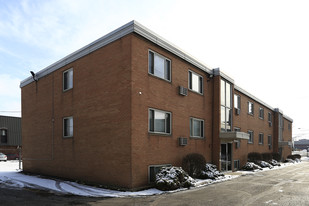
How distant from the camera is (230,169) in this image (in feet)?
69.3

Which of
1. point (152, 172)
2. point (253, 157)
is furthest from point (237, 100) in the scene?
point (152, 172)

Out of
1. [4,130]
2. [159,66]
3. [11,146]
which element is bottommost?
[11,146]

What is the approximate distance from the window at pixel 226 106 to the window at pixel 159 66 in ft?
22.9

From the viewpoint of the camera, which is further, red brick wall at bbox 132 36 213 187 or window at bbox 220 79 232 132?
window at bbox 220 79 232 132

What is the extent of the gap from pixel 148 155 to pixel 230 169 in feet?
35.9

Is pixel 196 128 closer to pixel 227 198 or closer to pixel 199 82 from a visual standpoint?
pixel 199 82

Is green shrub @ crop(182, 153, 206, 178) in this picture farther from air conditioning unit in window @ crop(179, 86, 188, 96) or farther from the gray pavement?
air conditioning unit in window @ crop(179, 86, 188, 96)

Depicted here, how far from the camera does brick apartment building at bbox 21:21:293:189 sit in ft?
40.2

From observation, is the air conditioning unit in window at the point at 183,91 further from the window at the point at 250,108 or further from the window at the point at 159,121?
the window at the point at 250,108

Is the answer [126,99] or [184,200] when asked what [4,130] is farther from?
[184,200]

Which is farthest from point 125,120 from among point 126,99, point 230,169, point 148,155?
point 230,169

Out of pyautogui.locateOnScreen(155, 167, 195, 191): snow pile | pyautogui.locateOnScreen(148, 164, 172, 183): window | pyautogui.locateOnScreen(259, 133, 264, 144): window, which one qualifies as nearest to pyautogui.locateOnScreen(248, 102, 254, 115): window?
pyautogui.locateOnScreen(259, 133, 264, 144): window

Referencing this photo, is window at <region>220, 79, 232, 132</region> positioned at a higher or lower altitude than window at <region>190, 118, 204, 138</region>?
higher

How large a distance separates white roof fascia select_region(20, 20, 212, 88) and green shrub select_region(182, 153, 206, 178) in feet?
19.1
